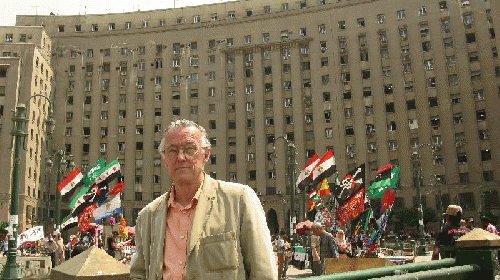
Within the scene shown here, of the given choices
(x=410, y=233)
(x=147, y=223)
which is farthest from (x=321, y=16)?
(x=147, y=223)

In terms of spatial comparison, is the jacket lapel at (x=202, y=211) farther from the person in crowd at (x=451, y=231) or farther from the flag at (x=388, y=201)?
the flag at (x=388, y=201)

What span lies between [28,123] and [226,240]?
5653cm

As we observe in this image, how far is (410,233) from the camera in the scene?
47438mm

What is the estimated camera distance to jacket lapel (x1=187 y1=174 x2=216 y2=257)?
2277 mm

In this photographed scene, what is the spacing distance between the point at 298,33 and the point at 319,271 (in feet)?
169

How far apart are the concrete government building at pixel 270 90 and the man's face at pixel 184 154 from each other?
49300 millimetres

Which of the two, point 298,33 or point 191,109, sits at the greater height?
point 298,33

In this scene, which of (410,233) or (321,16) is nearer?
(410,233)

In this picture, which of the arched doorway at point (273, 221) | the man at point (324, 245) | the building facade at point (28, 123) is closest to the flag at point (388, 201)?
the man at point (324, 245)

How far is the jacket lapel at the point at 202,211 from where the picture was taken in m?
2.28

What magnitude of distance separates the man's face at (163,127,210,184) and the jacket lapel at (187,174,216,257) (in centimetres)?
10

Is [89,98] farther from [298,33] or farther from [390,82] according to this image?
[390,82]

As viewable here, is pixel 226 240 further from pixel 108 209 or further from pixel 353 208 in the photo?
pixel 108 209

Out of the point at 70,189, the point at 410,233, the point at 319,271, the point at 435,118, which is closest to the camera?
the point at 319,271
